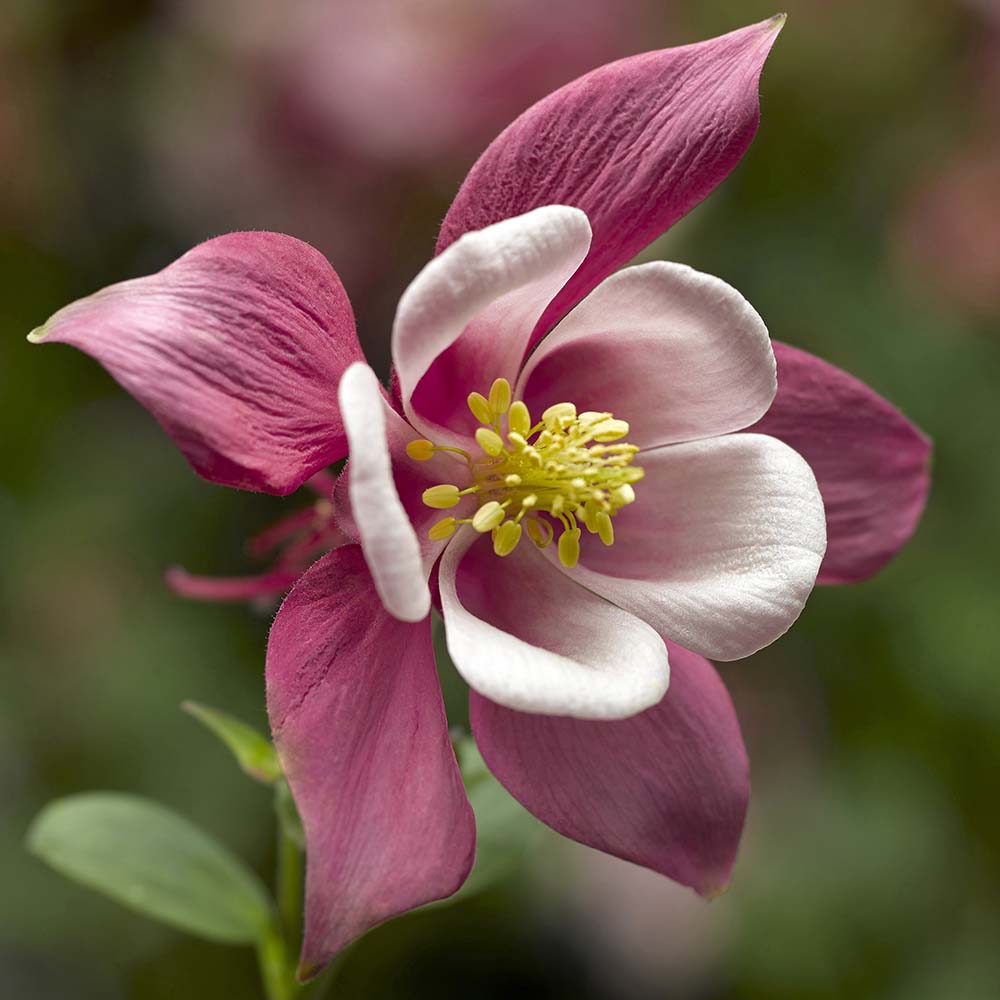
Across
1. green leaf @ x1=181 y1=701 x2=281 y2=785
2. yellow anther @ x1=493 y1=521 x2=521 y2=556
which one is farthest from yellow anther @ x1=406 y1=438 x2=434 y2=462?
green leaf @ x1=181 y1=701 x2=281 y2=785

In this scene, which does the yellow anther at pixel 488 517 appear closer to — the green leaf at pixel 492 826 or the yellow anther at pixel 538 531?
the yellow anther at pixel 538 531

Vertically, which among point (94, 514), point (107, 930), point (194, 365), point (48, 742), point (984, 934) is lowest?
point (984, 934)

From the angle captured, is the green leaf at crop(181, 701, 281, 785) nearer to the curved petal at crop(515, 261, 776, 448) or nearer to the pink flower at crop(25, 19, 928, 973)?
the pink flower at crop(25, 19, 928, 973)

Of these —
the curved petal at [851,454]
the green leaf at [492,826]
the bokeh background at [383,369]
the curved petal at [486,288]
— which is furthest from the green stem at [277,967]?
the bokeh background at [383,369]

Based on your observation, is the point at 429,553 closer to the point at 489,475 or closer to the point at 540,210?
the point at 489,475

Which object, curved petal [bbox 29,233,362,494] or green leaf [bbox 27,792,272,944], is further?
green leaf [bbox 27,792,272,944]

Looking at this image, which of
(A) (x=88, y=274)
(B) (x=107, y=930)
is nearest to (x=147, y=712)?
(B) (x=107, y=930)
